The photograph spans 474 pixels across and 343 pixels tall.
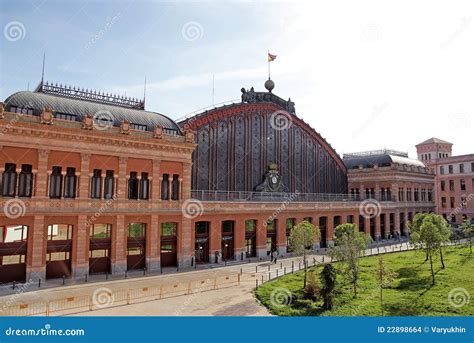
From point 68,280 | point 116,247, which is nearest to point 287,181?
point 116,247

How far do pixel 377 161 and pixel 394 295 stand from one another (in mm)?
59815

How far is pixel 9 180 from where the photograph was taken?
32969 millimetres

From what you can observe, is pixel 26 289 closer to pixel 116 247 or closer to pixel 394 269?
pixel 116 247

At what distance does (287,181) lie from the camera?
6506 cm

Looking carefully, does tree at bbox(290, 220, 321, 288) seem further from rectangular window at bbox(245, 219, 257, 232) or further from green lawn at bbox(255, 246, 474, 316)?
rectangular window at bbox(245, 219, 257, 232)

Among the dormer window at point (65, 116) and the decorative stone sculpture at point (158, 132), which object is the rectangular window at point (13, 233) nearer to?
the dormer window at point (65, 116)

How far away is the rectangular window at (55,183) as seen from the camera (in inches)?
1390

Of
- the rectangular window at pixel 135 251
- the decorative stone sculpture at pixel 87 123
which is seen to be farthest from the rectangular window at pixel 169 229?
the decorative stone sculpture at pixel 87 123

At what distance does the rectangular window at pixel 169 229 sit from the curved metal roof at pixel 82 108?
41.4 ft

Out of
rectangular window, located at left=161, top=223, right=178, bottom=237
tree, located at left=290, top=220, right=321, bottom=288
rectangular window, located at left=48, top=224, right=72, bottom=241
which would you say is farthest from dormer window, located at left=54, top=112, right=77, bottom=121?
tree, located at left=290, top=220, right=321, bottom=288

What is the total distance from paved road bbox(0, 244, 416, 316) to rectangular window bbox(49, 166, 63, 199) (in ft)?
31.9

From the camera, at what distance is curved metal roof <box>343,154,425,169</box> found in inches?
3189

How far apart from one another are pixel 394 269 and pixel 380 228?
123ft

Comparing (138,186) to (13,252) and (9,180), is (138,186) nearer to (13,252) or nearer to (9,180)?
(9,180)
